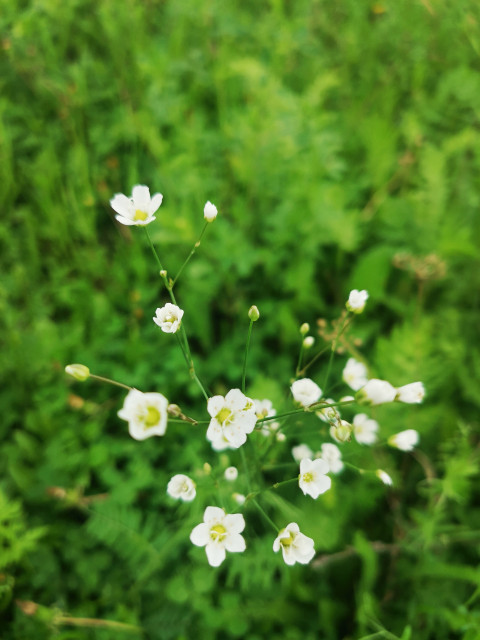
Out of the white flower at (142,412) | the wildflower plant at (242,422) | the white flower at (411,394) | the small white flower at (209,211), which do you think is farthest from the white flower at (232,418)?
the small white flower at (209,211)

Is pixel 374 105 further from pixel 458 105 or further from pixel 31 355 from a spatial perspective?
pixel 31 355

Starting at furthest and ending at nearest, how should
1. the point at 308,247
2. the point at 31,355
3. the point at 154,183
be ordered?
1. the point at 154,183
2. the point at 308,247
3. the point at 31,355

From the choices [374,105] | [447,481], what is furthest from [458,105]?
[447,481]

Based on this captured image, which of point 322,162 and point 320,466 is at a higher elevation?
point 322,162

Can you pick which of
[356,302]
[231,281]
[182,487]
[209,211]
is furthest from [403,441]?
[231,281]

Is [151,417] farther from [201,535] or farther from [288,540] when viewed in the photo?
[288,540]
